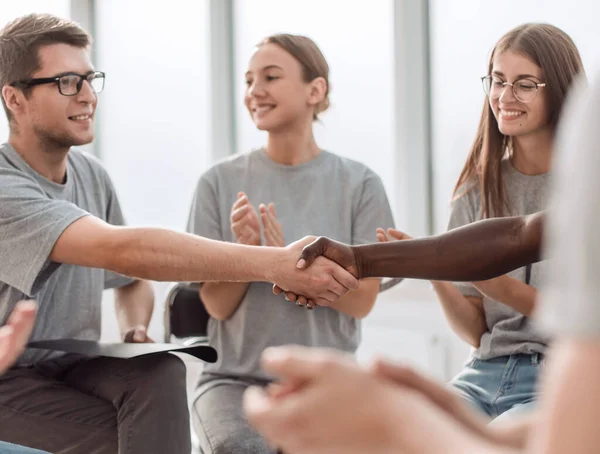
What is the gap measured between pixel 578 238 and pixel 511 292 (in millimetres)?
1486

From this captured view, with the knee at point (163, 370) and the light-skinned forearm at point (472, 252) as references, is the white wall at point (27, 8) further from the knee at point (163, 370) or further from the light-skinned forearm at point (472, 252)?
the light-skinned forearm at point (472, 252)

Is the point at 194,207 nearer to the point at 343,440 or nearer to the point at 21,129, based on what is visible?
the point at 21,129

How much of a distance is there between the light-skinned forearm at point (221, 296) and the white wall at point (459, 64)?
1.57m

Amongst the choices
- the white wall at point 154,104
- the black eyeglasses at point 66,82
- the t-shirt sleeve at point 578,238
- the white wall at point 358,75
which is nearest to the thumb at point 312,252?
the black eyeglasses at point 66,82

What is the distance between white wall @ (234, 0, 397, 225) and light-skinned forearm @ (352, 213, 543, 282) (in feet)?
7.75

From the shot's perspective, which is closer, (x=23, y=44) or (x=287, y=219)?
(x=23, y=44)

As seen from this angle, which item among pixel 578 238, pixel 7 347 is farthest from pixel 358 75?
pixel 578 238

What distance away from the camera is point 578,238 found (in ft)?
2.11

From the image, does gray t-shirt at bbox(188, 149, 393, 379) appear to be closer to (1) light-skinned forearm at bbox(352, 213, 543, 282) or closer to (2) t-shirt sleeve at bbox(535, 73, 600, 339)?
(1) light-skinned forearm at bbox(352, 213, 543, 282)

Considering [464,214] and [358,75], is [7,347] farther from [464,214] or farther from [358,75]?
[358,75]

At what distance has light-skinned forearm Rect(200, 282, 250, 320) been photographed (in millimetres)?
2498

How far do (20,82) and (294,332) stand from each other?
1053 mm

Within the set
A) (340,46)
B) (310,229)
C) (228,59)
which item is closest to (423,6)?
(340,46)

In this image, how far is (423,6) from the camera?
4.01m
